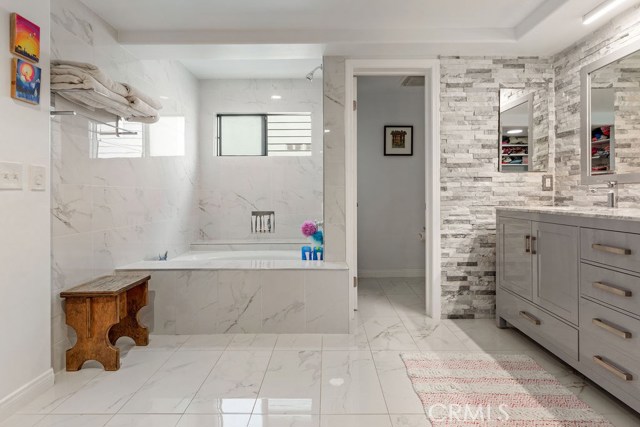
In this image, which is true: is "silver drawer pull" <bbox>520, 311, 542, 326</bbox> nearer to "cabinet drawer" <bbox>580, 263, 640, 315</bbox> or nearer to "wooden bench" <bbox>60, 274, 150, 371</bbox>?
"cabinet drawer" <bbox>580, 263, 640, 315</bbox>

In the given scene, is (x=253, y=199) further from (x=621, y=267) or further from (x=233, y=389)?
(x=621, y=267)

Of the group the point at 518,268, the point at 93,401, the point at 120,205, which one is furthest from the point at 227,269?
the point at 518,268

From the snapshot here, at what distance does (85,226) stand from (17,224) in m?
0.63

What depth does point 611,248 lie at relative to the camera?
6.08 feet

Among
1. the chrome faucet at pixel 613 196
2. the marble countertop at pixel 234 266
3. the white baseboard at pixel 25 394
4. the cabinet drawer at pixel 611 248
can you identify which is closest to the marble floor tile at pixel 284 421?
the white baseboard at pixel 25 394

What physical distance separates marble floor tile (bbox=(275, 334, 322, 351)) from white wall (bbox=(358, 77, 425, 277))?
2288mm

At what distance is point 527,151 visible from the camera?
10.7 ft

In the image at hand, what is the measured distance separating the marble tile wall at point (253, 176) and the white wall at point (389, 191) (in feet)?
2.66

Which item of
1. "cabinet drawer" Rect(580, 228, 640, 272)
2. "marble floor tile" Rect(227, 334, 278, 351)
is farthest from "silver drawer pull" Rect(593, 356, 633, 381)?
"marble floor tile" Rect(227, 334, 278, 351)

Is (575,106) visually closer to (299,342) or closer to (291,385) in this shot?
(299,342)

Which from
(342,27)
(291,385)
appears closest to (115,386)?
(291,385)

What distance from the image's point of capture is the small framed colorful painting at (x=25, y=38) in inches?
73.2

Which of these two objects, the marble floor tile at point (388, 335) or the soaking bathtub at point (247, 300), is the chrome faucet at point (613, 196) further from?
the soaking bathtub at point (247, 300)

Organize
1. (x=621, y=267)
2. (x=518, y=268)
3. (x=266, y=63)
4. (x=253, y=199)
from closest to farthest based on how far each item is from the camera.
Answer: (x=621, y=267), (x=518, y=268), (x=266, y=63), (x=253, y=199)
